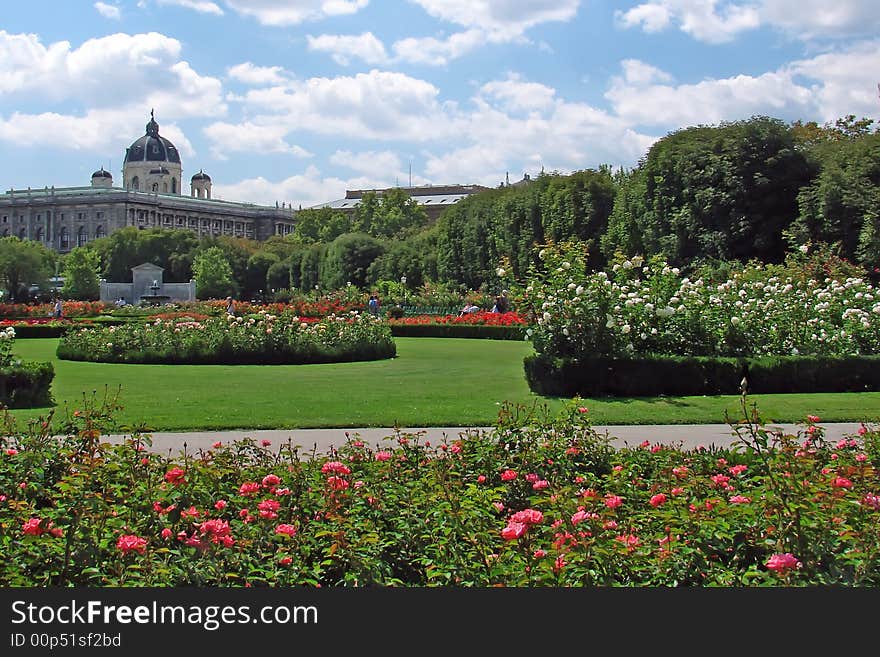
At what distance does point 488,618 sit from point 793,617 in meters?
1.12

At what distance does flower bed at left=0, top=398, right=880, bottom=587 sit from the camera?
13.1 ft

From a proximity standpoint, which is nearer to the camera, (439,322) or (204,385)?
(204,385)

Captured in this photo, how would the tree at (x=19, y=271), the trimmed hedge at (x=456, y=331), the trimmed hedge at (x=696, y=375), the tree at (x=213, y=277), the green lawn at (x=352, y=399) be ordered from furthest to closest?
1. the tree at (x=213, y=277)
2. the tree at (x=19, y=271)
3. the trimmed hedge at (x=456, y=331)
4. the trimmed hedge at (x=696, y=375)
5. the green lawn at (x=352, y=399)

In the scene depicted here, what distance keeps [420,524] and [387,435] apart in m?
4.83

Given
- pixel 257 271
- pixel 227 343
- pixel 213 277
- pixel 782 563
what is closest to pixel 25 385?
pixel 227 343

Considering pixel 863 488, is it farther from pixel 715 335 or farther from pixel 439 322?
pixel 439 322

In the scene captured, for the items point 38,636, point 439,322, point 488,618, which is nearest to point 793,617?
point 488,618

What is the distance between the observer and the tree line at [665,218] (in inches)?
1177

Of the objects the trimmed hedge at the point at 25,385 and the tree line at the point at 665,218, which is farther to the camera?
the tree line at the point at 665,218

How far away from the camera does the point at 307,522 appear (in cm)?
484

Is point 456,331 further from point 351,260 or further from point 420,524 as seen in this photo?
point 351,260

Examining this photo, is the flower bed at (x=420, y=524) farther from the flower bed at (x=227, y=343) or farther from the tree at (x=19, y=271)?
the tree at (x=19, y=271)

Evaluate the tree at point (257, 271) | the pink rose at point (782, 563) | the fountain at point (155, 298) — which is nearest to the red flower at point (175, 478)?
the pink rose at point (782, 563)

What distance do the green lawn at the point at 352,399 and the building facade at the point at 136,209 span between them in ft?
350
